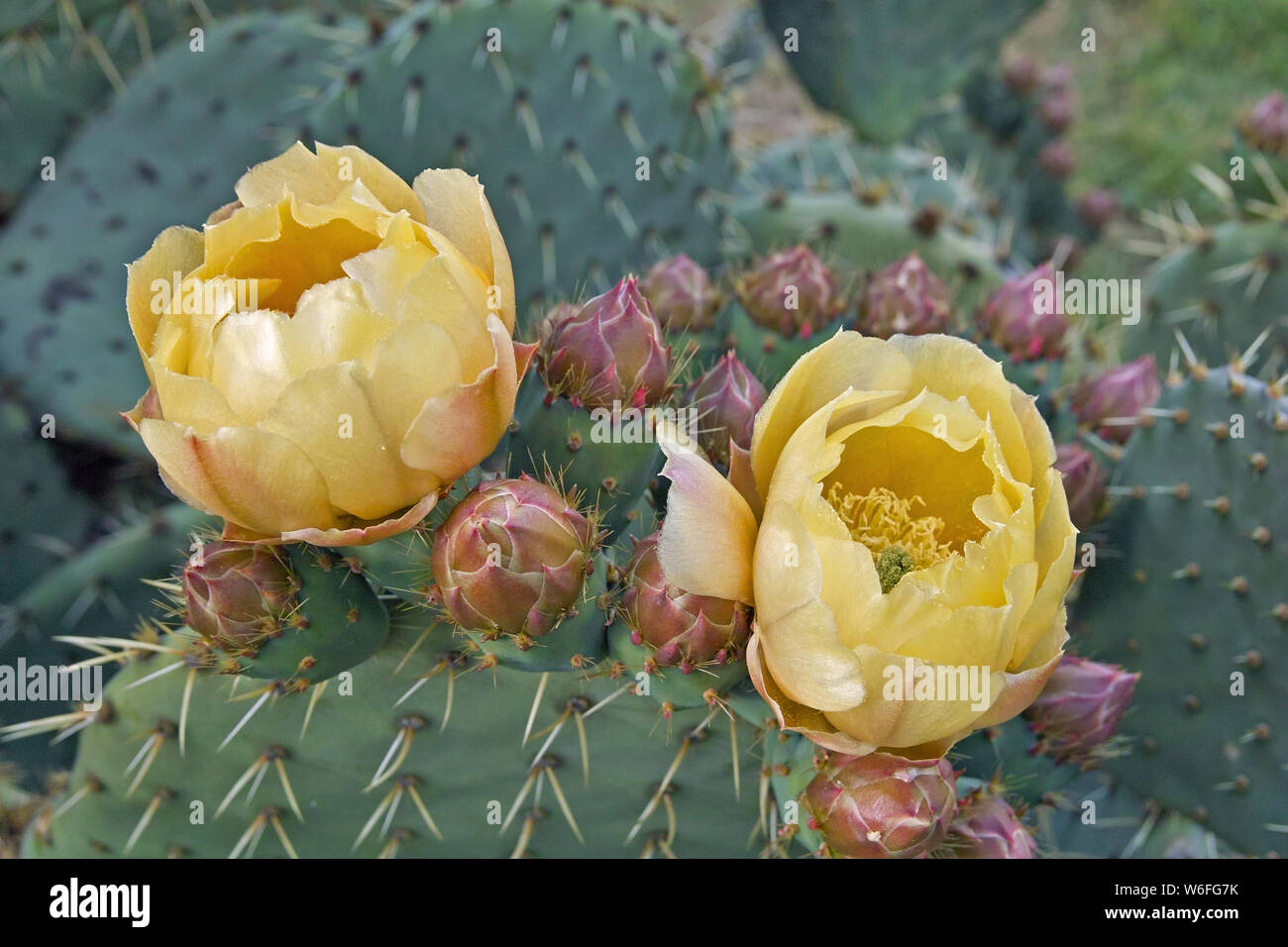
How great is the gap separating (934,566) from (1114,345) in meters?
1.31

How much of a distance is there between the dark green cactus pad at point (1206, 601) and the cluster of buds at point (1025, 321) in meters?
0.18

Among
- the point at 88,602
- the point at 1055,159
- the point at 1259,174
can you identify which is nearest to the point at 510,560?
the point at 88,602

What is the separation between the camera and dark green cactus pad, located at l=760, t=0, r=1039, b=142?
182 centimetres

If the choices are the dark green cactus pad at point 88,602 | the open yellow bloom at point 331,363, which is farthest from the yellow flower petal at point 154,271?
the dark green cactus pad at point 88,602

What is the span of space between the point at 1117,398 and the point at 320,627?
33.7 inches

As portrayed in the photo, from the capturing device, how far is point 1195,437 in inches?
44.9

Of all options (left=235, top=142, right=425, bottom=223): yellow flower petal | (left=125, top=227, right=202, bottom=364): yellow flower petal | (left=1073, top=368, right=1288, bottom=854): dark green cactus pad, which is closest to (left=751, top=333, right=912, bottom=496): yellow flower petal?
(left=235, top=142, right=425, bottom=223): yellow flower petal

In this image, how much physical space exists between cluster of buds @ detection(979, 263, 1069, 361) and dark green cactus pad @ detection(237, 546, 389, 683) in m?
0.62

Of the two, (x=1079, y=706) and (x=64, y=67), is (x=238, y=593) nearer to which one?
(x=1079, y=706)

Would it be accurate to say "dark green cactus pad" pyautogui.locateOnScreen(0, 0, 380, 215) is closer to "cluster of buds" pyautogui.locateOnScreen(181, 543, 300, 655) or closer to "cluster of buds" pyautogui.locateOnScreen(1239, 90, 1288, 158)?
"cluster of buds" pyautogui.locateOnScreen(181, 543, 300, 655)

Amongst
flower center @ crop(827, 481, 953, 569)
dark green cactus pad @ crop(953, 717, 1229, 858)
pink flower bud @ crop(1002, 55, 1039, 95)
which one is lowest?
dark green cactus pad @ crop(953, 717, 1229, 858)

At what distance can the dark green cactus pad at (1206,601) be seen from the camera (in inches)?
43.5

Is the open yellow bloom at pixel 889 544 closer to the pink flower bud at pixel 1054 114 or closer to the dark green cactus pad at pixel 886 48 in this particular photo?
the dark green cactus pad at pixel 886 48

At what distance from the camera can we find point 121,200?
1667 mm
